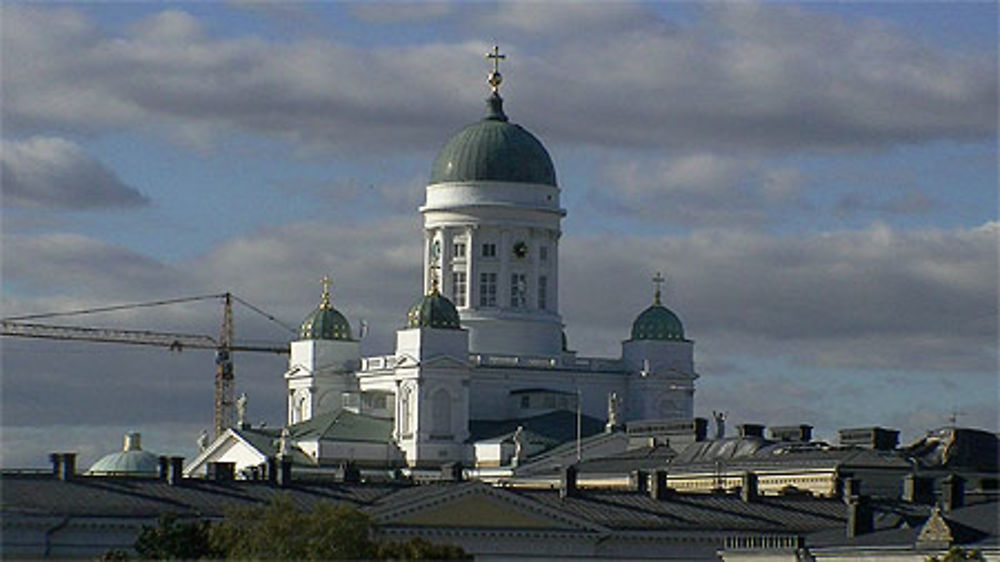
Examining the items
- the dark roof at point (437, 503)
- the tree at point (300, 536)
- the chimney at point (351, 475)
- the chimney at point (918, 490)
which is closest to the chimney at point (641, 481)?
the dark roof at point (437, 503)

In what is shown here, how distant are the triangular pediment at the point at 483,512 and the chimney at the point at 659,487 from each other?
25.1 ft

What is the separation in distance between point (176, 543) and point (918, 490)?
1655 inches

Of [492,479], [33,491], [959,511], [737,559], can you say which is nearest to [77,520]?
[33,491]

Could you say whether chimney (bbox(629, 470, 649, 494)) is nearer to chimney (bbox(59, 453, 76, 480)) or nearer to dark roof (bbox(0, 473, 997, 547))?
dark roof (bbox(0, 473, 997, 547))

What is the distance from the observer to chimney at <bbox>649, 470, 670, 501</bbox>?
153 m

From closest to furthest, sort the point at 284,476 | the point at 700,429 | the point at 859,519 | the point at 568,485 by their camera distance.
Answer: the point at 859,519 → the point at 284,476 → the point at 568,485 → the point at 700,429

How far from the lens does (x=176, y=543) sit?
121 metres

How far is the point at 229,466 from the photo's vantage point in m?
163

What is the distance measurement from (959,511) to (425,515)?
1040 inches

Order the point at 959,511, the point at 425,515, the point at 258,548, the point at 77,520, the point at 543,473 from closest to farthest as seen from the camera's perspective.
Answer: the point at 258,548, the point at 959,511, the point at 77,520, the point at 425,515, the point at 543,473

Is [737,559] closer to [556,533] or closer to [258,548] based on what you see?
[556,533]

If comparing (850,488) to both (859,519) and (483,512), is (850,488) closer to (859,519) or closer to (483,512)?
(483,512)

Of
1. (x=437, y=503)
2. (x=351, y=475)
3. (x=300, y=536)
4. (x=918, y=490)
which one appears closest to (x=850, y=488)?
(x=918, y=490)

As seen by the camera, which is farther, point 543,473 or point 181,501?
point 543,473
